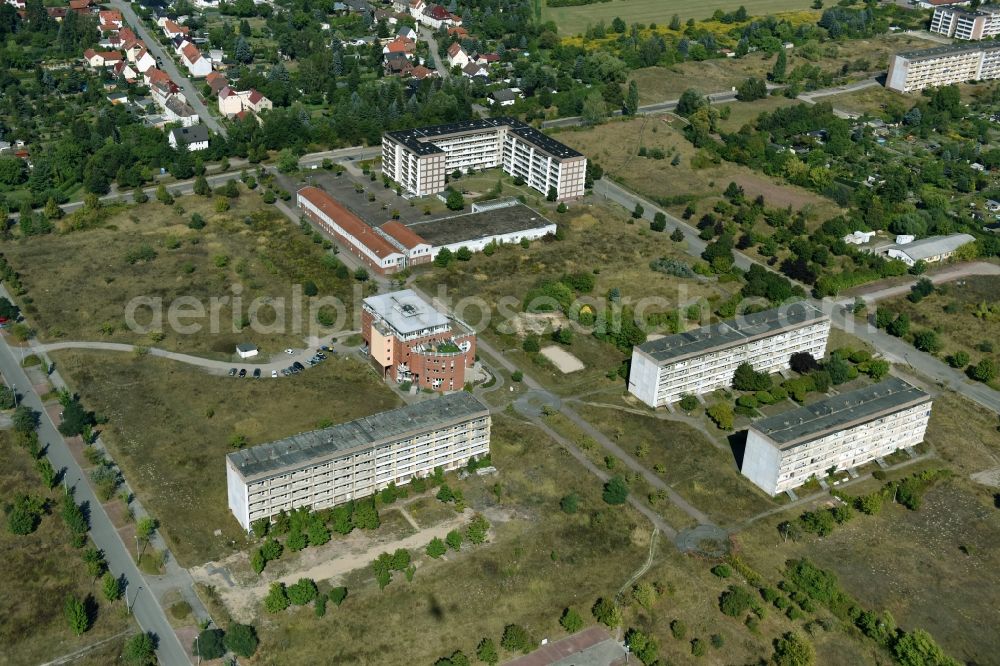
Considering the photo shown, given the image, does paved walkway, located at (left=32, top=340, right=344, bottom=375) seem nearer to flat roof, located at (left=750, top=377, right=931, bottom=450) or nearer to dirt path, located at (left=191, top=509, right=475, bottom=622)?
dirt path, located at (left=191, top=509, right=475, bottom=622)

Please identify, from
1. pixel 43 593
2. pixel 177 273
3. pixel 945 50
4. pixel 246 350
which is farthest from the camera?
pixel 945 50

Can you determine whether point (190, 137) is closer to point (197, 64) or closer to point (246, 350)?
point (197, 64)

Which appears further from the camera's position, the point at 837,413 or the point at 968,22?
the point at 968,22

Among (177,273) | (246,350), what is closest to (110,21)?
(177,273)

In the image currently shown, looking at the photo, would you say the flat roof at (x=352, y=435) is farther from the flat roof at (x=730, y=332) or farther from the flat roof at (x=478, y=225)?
→ the flat roof at (x=478, y=225)

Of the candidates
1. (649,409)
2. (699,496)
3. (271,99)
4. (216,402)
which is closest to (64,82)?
(271,99)
